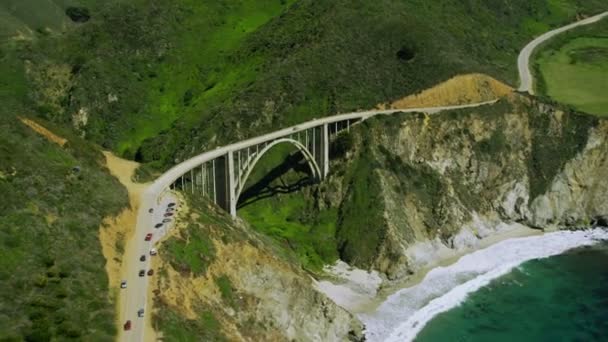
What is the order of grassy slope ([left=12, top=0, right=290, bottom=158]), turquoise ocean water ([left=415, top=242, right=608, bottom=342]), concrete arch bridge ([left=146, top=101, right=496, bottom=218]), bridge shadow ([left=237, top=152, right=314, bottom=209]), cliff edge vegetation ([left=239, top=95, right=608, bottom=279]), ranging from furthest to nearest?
grassy slope ([left=12, top=0, right=290, bottom=158]) → bridge shadow ([left=237, top=152, right=314, bottom=209]) → cliff edge vegetation ([left=239, top=95, right=608, bottom=279]) → concrete arch bridge ([left=146, top=101, right=496, bottom=218]) → turquoise ocean water ([left=415, top=242, right=608, bottom=342])

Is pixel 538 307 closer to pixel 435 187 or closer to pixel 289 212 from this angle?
pixel 435 187

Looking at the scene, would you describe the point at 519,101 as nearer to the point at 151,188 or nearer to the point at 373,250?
the point at 373,250

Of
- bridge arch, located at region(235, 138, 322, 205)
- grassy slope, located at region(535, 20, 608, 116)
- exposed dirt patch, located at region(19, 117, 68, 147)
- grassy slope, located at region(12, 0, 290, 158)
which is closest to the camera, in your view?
exposed dirt patch, located at region(19, 117, 68, 147)

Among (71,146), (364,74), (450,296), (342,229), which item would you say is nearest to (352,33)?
(364,74)

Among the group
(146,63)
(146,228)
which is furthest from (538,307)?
(146,63)

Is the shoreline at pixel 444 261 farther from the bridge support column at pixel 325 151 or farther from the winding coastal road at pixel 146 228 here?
the winding coastal road at pixel 146 228

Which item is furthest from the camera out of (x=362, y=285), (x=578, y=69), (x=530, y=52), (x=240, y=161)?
(x=530, y=52)

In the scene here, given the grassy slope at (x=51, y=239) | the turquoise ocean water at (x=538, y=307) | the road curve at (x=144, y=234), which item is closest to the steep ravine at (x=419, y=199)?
the road curve at (x=144, y=234)

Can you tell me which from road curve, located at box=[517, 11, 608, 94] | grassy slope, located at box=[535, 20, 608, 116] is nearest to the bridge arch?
road curve, located at box=[517, 11, 608, 94]

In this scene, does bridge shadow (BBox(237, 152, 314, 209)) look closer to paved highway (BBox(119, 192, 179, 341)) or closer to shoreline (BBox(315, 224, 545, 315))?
Result: shoreline (BBox(315, 224, 545, 315))
